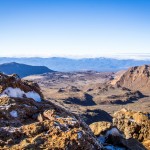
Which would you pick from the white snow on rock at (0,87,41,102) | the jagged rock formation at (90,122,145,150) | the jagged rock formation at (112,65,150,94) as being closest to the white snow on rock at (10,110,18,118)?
the white snow on rock at (0,87,41,102)

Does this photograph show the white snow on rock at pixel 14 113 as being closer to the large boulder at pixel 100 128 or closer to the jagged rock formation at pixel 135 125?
the large boulder at pixel 100 128

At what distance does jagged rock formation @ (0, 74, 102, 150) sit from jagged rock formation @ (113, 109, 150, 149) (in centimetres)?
817

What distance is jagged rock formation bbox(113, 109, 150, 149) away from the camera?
18.7 metres

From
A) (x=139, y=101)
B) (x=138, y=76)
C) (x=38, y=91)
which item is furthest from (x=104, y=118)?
(x=138, y=76)

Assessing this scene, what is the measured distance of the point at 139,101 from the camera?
134875 millimetres

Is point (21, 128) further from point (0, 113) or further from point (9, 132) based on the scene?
point (0, 113)

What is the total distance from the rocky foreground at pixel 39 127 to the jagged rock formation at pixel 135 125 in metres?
5.10

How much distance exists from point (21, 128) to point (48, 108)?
2459mm

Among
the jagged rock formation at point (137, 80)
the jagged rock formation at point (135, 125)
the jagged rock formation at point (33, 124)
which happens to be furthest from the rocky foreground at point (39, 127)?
the jagged rock formation at point (137, 80)

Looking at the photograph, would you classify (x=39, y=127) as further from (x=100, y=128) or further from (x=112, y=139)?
(x=100, y=128)

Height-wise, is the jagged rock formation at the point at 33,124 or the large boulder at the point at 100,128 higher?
the jagged rock formation at the point at 33,124

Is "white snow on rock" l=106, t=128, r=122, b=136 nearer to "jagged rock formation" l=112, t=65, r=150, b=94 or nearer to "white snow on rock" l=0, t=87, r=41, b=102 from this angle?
"white snow on rock" l=0, t=87, r=41, b=102

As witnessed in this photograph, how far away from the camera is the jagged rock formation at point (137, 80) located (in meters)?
181

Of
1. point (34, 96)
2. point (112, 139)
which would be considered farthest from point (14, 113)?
point (112, 139)
